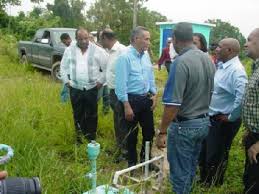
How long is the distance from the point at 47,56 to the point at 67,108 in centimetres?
617

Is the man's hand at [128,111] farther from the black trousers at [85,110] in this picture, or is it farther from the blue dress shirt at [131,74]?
the black trousers at [85,110]

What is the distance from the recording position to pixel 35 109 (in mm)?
5887

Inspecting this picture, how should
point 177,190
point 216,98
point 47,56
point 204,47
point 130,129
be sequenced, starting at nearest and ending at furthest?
point 177,190 → point 216,98 → point 130,129 → point 204,47 → point 47,56

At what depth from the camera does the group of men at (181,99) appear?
3.40 meters

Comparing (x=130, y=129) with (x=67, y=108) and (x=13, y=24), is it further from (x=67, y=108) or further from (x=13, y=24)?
(x=13, y=24)

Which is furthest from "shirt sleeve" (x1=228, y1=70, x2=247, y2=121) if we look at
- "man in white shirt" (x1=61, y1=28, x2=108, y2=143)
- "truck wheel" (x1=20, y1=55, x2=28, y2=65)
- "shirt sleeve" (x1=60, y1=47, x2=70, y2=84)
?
"truck wheel" (x1=20, y1=55, x2=28, y2=65)

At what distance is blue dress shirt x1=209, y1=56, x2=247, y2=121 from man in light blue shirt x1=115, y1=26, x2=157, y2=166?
791mm

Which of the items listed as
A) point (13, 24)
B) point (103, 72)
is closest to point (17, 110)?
point (103, 72)

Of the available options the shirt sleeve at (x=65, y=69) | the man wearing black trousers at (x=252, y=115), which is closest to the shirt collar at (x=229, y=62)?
the man wearing black trousers at (x=252, y=115)

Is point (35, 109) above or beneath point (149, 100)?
beneath

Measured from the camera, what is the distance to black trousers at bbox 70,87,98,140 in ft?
17.5

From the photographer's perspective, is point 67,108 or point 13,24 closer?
point 67,108

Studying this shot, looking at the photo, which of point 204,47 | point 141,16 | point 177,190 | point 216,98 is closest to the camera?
point 177,190

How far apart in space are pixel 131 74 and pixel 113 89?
0.85m
